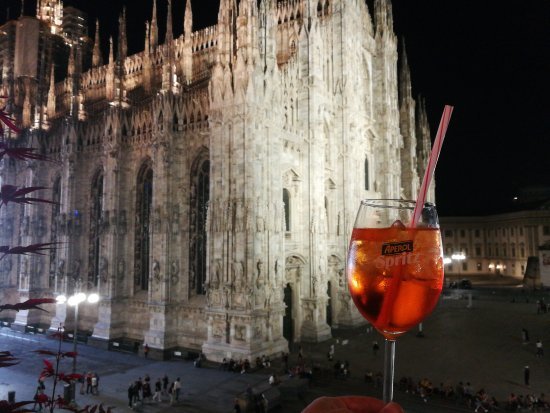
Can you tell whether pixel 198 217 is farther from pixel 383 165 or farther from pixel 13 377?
pixel 383 165

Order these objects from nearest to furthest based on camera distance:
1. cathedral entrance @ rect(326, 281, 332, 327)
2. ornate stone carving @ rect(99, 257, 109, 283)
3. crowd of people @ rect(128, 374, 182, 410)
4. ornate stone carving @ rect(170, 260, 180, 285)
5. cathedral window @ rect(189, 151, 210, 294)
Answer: crowd of people @ rect(128, 374, 182, 410)
ornate stone carving @ rect(170, 260, 180, 285)
cathedral window @ rect(189, 151, 210, 294)
ornate stone carving @ rect(99, 257, 109, 283)
cathedral entrance @ rect(326, 281, 332, 327)

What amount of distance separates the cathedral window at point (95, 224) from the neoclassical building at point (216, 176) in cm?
11

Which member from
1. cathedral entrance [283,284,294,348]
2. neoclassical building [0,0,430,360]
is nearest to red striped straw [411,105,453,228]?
neoclassical building [0,0,430,360]

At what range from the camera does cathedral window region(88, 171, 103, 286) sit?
31.9 meters

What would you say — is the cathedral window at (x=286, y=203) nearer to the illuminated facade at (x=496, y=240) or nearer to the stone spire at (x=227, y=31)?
the stone spire at (x=227, y=31)

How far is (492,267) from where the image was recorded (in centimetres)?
6950

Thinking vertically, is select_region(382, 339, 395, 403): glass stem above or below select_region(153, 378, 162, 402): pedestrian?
above

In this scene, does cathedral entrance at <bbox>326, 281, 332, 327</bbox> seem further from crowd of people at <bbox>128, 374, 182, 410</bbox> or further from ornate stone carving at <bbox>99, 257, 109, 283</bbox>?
ornate stone carving at <bbox>99, 257, 109, 283</bbox>

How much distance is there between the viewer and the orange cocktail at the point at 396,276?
2.12 m

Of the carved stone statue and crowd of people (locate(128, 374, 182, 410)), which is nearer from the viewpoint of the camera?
crowd of people (locate(128, 374, 182, 410))

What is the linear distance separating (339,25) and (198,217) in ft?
57.9

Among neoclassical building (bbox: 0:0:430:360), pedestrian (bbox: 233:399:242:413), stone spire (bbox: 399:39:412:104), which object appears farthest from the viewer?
stone spire (bbox: 399:39:412:104)

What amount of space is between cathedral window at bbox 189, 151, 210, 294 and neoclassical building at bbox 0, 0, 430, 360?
0.09 meters

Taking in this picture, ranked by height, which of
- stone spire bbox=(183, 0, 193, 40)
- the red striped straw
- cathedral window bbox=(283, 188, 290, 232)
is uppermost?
stone spire bbox=(183, 0, 193, 40)
